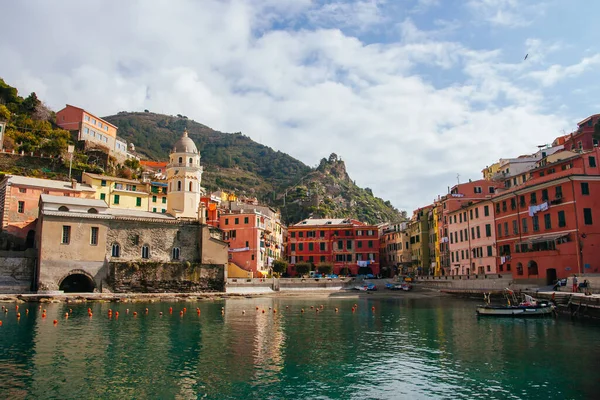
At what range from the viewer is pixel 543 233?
49625 millimetres

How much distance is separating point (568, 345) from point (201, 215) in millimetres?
50709

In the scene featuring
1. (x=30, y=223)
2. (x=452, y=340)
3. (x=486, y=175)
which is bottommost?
(x=452, y=340)

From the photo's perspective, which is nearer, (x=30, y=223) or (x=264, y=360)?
(x=264, y=360)

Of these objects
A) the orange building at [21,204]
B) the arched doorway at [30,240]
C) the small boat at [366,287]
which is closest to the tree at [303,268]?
the small boat at [366,287]

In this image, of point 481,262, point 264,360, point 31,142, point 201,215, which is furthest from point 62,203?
point 481,262

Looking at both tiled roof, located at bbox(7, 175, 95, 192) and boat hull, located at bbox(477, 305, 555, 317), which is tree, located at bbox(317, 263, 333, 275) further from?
boat hull, located at bbox(477, 305, 555, 317)

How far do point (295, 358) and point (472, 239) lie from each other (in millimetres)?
47005

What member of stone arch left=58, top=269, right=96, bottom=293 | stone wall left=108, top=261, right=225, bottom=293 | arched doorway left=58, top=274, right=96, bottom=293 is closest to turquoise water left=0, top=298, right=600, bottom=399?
stone arch left=58, top=269, right=96, bottom=293

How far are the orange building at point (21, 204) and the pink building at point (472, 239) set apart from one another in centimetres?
5818

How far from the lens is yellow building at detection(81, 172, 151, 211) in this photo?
234ft

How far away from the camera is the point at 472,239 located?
63.4m

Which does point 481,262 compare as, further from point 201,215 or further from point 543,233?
point 201,215

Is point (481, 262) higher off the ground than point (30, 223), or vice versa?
point (30, 223)

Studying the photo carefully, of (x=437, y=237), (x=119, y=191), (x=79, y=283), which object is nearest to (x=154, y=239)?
(x=79, y=283)
